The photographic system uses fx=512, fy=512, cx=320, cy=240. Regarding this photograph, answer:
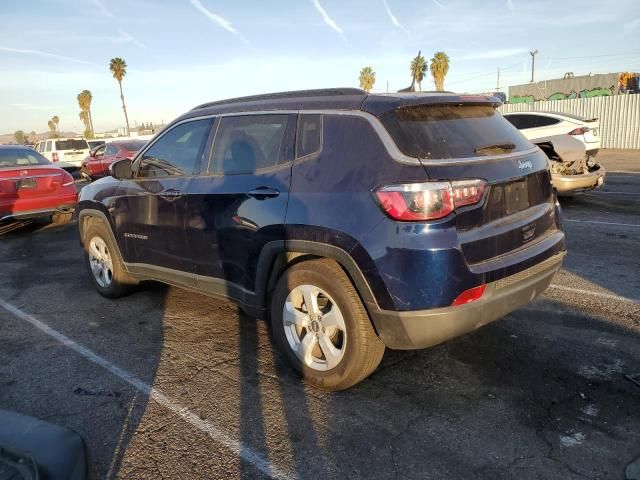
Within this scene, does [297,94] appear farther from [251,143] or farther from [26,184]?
[26,184]

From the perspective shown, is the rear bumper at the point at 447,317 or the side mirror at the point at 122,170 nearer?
the rear bumper at the point at 447,317

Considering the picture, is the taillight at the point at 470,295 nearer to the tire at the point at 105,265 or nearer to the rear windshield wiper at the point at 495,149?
the rear windshield wiper at the point at 495,149

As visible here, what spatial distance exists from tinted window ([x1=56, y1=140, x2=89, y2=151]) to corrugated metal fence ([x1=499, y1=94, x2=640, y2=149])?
22.4 m

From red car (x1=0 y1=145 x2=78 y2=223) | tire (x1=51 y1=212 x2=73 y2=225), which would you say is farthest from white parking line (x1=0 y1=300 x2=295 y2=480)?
tire (x1=51 y1=212 x2=73 y2=225)

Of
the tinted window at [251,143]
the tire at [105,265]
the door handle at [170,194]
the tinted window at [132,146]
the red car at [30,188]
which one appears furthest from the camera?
the tinted window at [132,146]

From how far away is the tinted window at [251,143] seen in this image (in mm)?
3527

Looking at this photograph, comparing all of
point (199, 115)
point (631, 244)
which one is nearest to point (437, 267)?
point (199, 115)

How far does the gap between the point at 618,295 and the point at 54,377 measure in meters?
4.82

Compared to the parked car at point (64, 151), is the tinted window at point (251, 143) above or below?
above

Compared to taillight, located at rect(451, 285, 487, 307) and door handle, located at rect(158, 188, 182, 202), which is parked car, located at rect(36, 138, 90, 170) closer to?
door handle, located at rect(158, 188, 182, 202)

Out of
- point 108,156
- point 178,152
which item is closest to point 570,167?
point 178,152

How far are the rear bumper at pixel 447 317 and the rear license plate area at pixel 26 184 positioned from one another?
8.09 meters

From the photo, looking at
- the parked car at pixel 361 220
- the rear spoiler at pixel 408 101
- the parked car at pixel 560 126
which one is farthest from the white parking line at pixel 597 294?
the parked car at pixel 560 126

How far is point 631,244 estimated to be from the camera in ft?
21.3
